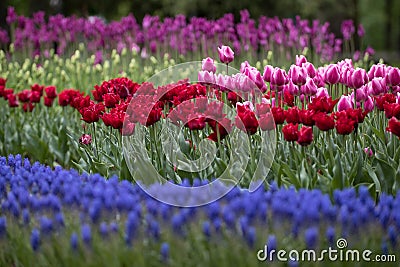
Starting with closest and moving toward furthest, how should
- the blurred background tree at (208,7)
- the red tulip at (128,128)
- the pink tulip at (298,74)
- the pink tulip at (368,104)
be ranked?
1. the red tulip at (128,128)
2. the pink tulip at (298,74)
3. the pink tulip at (368,104)
4. the blurred background tree at (208,7)

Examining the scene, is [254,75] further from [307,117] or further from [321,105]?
[307,117]

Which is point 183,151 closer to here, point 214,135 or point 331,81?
point 214,135

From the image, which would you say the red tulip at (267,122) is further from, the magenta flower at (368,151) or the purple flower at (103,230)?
the purple flower at (103,230)

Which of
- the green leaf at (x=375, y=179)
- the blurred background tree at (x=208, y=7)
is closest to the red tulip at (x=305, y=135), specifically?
the green leaf at (x=375, y=179)

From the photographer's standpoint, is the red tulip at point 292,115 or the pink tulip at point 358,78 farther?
the pink tulip at point 358,78

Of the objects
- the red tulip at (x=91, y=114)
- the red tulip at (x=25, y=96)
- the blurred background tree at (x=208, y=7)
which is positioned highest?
the blurred background tree at (x=208, y=7)

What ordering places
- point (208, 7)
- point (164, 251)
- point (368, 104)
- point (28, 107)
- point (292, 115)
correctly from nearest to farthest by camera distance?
point (164, 251) → point (292, 115) → point (368, 104) → point (28, 107) → point (208, 7)

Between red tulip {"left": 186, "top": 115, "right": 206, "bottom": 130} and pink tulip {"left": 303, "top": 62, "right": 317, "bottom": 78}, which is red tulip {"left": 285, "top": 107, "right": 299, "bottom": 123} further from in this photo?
pink tulip {"left": 303, "top": 62, "right": 317, "bottom": 78}

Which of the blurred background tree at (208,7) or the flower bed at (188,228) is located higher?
the blurred background tree at (208,7)

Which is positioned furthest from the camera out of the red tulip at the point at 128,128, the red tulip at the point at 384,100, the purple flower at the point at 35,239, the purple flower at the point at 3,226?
the red tulip at the point at 384,100

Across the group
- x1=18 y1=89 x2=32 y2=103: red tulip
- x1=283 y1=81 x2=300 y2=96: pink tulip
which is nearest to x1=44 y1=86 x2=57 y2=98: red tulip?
x1=18 y1=89 x2=32 y2=103: red tulip

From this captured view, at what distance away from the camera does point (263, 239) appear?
263 centimetres

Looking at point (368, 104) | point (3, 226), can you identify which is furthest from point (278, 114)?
point (3, 226)

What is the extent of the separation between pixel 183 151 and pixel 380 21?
3332 cm
